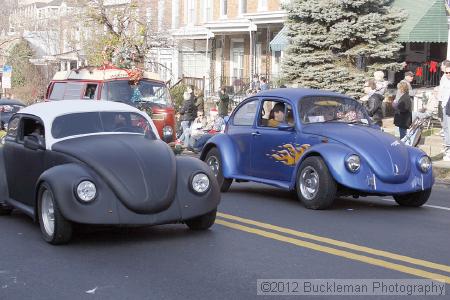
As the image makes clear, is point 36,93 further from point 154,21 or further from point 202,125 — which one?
point 202,125

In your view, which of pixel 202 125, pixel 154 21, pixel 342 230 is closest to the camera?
pixel 342 230

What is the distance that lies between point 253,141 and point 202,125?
10.7 metres

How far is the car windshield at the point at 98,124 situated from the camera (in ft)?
28.2

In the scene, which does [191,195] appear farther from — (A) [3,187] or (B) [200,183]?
(A) [3,187]

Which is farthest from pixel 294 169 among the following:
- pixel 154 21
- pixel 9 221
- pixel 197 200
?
pixel 154 21

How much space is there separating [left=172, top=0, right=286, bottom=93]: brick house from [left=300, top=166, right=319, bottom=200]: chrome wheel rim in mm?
20414

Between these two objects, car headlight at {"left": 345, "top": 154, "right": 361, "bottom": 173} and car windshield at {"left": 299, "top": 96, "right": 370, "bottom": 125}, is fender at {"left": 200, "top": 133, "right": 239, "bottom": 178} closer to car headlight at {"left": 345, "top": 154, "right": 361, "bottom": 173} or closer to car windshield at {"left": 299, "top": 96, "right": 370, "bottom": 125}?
car windshield at {"left": 299, "top": 96, "right": 370, "bottom": 125}

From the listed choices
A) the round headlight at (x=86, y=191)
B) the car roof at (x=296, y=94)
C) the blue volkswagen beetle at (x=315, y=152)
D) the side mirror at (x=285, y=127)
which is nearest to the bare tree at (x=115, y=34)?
the blue volkswagen beetle at (x=315, y=152)

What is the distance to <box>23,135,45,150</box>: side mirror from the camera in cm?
849

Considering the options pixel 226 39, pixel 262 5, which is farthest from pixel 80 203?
pixel 226 39

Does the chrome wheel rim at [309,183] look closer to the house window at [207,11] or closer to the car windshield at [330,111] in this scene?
the car windshield at [330,111]

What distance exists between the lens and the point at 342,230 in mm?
8609

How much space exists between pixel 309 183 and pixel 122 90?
8.84 metres

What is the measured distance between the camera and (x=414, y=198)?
1055cm
